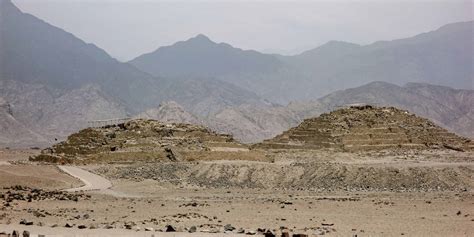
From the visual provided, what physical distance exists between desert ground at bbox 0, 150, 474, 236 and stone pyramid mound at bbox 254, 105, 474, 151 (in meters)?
7.79

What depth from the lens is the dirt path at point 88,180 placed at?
40787mm

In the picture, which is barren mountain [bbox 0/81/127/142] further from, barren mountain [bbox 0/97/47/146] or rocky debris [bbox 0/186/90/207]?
rocky debris [bbox 0/186/90/207]

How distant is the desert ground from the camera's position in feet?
75.2

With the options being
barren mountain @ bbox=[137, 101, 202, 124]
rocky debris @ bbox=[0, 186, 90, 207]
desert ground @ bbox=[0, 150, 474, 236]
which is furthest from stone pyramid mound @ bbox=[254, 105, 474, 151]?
barren mountain @ bbox=[137, 101, 202, 124]

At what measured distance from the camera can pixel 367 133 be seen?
227 ft

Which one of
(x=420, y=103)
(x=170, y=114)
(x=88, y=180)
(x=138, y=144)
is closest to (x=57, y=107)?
(x=170, y=114)

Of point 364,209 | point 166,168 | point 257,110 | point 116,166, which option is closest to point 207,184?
point 166,168

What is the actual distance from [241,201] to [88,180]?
15535 millimetres

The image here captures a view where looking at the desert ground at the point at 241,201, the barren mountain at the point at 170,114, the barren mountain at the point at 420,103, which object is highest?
the barren mountain at the point at 420,103

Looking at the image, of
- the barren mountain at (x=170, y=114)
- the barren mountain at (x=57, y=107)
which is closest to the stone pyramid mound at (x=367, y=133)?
the barren mountain at (x=170, y=114)

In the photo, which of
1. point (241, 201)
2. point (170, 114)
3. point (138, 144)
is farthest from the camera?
point (170, 114)

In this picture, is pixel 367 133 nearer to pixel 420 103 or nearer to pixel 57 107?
pixel 57 107

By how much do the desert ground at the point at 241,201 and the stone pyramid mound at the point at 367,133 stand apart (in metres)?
7.79

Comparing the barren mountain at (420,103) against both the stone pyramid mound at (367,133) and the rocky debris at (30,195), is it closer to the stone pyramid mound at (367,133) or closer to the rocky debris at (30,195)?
the stone pyramid mound at (367,133)
